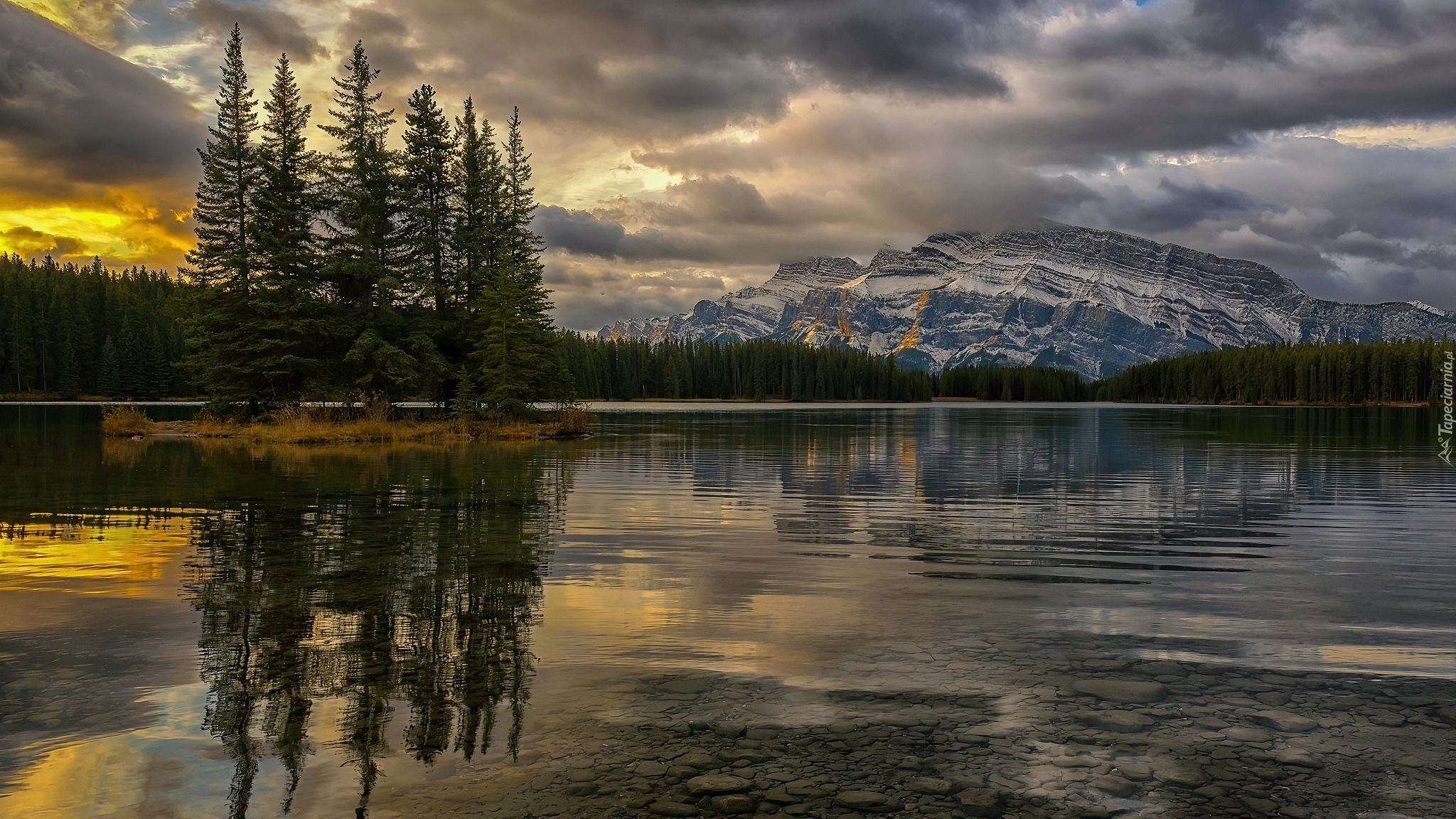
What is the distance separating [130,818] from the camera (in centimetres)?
552

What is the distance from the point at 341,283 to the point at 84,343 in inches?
5304

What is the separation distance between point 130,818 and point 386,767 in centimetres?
151

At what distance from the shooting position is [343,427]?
46.8 meters

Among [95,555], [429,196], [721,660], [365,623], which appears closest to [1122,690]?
[721,660]

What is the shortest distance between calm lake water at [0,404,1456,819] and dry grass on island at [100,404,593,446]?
25.8 metres

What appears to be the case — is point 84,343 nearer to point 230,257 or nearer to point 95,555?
point 230,257

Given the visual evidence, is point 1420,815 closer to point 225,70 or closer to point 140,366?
point 225,70

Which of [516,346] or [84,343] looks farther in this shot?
[84,343]

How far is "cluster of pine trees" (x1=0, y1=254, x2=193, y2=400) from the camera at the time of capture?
473 feet

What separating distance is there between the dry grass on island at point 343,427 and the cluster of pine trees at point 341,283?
5.60 ft

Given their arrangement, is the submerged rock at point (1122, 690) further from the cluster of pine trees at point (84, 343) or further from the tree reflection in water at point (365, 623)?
the cluster of pine trees at point (84, 343)

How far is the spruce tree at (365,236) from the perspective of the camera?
5188 centimetres

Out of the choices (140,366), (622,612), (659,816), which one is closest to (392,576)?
(622,612)

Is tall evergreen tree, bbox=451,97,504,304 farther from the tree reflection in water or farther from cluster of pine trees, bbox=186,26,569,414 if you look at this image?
the tree reflection in water
